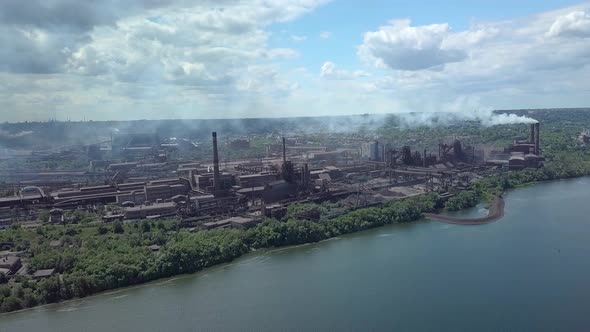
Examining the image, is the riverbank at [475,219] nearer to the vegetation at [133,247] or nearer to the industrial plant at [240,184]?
the vegetation at [133,247]

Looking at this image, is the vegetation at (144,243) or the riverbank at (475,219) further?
the riverbank at (475,219)

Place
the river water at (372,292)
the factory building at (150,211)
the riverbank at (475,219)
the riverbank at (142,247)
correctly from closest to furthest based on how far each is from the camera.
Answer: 1. the river water at (372,292)
2. the riverbank at (142,247)
3. the riverbank at (475,219)
4. the factory building at (150,211)

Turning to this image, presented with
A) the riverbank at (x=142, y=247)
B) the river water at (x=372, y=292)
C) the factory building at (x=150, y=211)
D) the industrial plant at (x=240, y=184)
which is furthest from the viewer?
the industrial plant at (x=240, y=184)

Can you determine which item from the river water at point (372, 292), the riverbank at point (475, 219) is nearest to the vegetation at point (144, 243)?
the river water at point (372, 292)

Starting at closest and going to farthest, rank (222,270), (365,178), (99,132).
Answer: (222,270) → (365,178) → (99,132)

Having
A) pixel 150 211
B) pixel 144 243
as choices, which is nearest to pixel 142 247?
pixel 144 243

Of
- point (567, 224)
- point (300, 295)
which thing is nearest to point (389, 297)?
point (300, 295)

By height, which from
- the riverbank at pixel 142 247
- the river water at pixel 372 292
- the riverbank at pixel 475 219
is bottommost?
the river water at pixel 372 292

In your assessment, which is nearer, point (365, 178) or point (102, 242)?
point (102, 242)

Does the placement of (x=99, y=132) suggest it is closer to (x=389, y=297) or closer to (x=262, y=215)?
(x=262, y=215)

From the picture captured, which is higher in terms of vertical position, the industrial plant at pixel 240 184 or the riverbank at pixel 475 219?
the industrial plant at pixel 240 184
